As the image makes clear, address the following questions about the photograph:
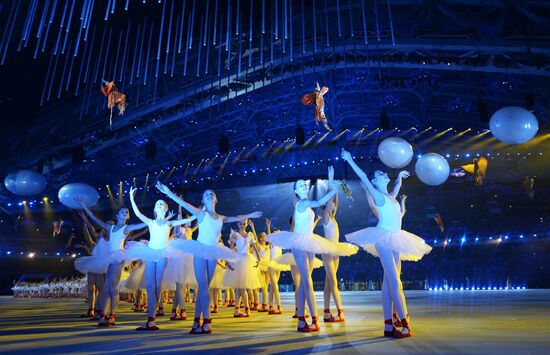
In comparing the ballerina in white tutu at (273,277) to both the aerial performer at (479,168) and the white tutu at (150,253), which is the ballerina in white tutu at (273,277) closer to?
the white tutu at (150,253)

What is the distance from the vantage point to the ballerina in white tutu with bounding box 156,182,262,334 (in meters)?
4.71

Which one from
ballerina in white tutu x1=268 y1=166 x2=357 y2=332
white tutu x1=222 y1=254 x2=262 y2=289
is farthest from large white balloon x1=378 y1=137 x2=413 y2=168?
ballerina in white tutu x1=268 y1=166 x2=357 y2=332

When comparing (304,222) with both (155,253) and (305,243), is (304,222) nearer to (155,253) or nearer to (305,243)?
(305,243)

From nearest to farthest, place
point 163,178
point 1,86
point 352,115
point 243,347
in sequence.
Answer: point 243,347
point 1,86
point 352,115
point 163,178

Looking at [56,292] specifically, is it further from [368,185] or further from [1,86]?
[368,185]

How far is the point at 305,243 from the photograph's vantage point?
4711 mm

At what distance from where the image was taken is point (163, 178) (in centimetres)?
1973

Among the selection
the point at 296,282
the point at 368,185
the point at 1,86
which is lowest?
the point at 296,282

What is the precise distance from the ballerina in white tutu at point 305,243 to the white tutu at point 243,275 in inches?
82.9

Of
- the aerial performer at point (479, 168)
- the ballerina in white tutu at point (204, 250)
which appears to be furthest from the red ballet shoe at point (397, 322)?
the aerial performer at point (479, 168)

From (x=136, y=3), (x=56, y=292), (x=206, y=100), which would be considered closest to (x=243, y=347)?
(x=136, y=3)

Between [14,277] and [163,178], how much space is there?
10.1m

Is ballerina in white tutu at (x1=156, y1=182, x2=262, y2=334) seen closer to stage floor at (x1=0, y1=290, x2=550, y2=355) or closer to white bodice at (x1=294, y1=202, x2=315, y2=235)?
stage floor at (x1=0, y1=290, x2=550, y2=355)

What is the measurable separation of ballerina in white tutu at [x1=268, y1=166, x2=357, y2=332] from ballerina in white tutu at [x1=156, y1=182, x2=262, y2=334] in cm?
43
